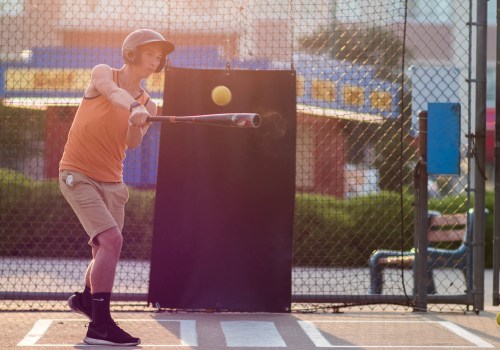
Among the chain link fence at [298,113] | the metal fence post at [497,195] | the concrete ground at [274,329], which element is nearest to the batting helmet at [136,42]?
the chain link fence at [298,113]

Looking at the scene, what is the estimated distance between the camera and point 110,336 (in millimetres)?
6895

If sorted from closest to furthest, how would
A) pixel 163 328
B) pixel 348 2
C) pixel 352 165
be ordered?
pixel 163 328 < pixel 348 2 < pixel 352 165

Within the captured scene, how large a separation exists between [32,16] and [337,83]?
282 cm

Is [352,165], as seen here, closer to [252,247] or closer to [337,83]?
[337,83]

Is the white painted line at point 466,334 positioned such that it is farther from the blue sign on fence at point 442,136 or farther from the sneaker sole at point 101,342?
the sneaker sole at point 101,342

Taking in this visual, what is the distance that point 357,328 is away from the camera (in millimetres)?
8039

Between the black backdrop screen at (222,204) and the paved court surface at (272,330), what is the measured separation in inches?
8.1

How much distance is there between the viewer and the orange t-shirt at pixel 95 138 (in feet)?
23.2

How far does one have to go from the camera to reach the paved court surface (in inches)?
281

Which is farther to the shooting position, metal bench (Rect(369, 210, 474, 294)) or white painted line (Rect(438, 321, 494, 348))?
metal bench (Rect(369, 210, 474, 294))

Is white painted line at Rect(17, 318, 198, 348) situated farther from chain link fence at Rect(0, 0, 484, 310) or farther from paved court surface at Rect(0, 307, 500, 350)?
chain link fence at Rect(0, 0, 484, 310)

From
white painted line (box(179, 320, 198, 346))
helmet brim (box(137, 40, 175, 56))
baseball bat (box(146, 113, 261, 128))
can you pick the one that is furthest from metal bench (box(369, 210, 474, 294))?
baseball bat (box(146, 113, 261, 128))

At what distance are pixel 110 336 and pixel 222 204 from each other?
6.89ft

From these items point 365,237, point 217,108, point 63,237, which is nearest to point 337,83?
point 217,108
